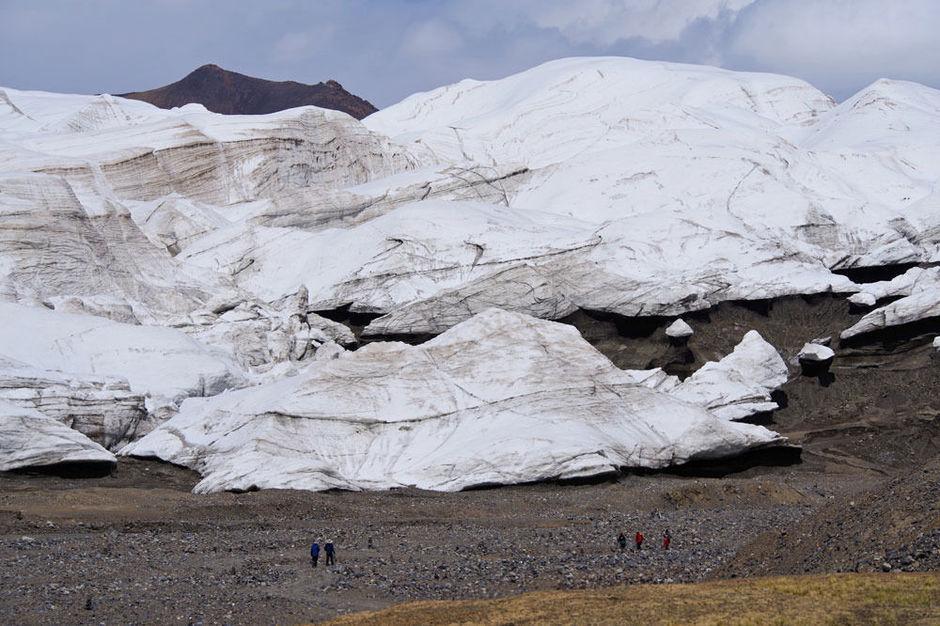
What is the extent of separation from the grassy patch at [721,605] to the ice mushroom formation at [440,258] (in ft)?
58.6

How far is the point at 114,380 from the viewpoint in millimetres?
46625

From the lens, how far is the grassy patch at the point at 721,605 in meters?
20.9

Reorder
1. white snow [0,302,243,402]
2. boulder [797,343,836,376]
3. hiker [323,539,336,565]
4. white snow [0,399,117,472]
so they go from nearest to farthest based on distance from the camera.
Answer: hiker [323,539,336,565] → white snow [0,399,117,472] → white snow [0,302,243,402] → boulder [797,343,836,376]

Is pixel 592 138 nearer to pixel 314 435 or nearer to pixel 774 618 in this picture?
pixel 314 435

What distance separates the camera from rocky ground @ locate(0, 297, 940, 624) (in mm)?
25469

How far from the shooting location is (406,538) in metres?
34.0

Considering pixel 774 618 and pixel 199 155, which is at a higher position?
pixel 199 155

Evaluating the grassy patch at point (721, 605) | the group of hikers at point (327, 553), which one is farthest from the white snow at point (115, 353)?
the grassy patch at point (721, 605)

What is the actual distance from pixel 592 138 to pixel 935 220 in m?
24.8

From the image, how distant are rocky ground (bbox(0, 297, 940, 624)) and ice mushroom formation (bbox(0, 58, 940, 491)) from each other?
8.17ft

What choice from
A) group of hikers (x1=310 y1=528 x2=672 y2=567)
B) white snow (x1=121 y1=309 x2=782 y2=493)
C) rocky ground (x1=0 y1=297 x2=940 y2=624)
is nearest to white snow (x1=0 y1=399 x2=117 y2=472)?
rocky ground (x1=0 y1=297 x2=940 y2=624)

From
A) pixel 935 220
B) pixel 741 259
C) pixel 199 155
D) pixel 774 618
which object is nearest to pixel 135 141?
pixel 199 155

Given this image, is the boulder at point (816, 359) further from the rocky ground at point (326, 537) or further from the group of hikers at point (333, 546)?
the group of hikers at point (333, 546)

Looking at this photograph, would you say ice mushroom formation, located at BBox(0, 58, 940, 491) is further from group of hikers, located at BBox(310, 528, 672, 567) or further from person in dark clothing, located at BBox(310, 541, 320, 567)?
person in dark clothing, located at BBox(310, 541, 320, 567)
